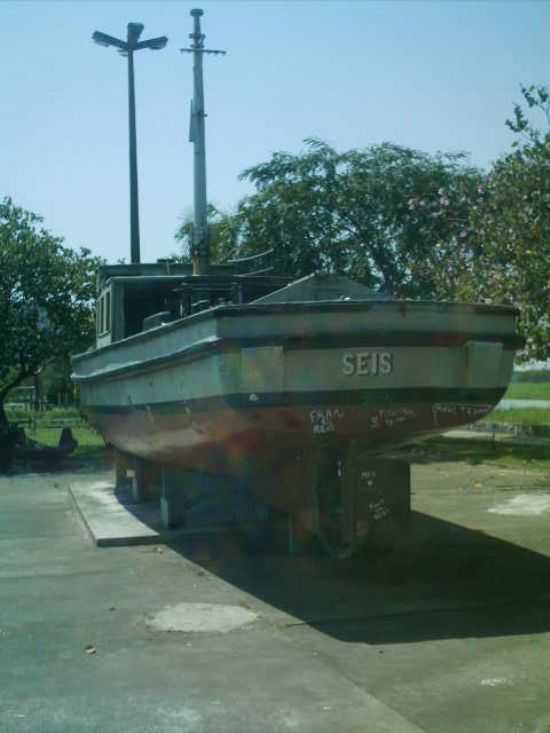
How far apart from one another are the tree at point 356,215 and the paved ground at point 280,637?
10648 millimetres

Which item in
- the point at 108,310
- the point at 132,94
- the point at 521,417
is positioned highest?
the point at 132,94

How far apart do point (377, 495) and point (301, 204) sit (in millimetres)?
13793

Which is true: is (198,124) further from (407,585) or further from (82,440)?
(82,440)

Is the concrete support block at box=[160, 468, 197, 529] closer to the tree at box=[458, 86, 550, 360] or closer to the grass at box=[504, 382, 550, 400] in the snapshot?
the tree at box=[458, 86, 550, 360]

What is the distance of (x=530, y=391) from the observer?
50719 mm

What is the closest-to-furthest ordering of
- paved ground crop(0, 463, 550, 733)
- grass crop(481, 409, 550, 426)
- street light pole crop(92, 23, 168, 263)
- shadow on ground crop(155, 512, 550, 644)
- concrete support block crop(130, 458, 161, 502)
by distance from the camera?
paved ground crop(0, 463, 550, 733) → shadow on ground crop(155, 512, 550, 644) → concrete support block crop(130, 458, 161, 502) → street light pole crop(92, 23, 168, 263) → grass crop(481, 409, 550, 426)

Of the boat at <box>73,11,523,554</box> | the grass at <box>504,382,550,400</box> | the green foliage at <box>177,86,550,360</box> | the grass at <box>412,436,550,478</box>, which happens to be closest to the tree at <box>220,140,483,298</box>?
the green foliage at <box>177,86,550,360</box>

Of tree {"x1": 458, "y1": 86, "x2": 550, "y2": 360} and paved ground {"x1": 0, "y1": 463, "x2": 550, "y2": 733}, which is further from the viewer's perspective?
tree {"x1": 458, "y1": 86, "x2": 550, "y2": 360}

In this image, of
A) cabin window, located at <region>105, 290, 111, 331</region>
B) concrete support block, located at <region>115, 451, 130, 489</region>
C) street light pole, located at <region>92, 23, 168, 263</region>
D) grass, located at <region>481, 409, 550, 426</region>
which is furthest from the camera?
grass, located at <region>481, 409, 550, 426</region>

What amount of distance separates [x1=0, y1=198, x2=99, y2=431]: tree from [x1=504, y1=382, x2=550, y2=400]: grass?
79.6ft

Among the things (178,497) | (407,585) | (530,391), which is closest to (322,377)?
(407,585)

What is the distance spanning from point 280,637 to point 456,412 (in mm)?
2464

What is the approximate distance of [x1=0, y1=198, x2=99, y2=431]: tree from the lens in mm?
21469

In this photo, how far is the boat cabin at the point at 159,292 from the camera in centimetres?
1040
